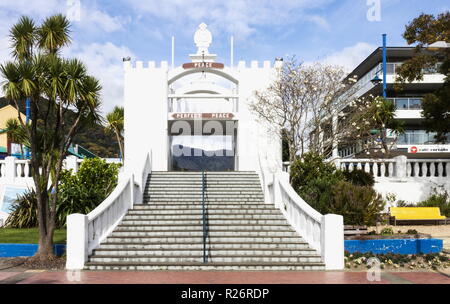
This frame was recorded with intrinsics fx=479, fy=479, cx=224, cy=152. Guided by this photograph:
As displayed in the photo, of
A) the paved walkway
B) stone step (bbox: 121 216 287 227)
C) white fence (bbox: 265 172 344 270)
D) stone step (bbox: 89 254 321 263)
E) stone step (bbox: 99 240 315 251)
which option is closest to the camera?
the paved walkway

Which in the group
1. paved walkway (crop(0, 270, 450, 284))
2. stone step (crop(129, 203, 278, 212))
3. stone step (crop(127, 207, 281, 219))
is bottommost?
paved walkway (crop(0, 270, 450, 284))

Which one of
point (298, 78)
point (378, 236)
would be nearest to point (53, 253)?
point (378, 236)

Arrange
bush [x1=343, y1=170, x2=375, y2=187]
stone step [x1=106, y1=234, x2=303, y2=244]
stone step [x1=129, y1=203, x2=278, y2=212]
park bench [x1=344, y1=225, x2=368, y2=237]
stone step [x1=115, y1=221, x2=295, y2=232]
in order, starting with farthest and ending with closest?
bush [x1=343, y1=170, x2=375, y2=187]
stone step [x1=129, y1=203, x2=278, y2=212]
park bench [x1=344, y1=225, x2=368, y2=237]
stone step [x1=115, y1=221, x2=295, y2=232]
stone step [x1=106, y1=234, x2=303, y2=244]

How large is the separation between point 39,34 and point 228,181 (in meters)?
8.97

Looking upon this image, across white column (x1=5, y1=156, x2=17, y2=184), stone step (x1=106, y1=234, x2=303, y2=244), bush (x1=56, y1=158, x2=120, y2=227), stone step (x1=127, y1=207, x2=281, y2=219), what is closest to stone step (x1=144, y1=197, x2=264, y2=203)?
stone step (x1=127, y1=207, x2=281, y2=219)

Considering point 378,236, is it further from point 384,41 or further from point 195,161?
point 384,41

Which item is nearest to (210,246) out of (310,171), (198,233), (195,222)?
(198,233)

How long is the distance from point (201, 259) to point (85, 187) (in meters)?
7.34

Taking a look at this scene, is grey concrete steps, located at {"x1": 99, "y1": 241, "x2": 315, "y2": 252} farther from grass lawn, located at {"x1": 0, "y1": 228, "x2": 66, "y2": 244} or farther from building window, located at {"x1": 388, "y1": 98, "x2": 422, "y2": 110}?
building window, located at {"x1": 388, "y1": 98, "x2": 422, "y2": 110}

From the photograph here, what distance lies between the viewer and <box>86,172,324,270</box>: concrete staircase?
37.5ft

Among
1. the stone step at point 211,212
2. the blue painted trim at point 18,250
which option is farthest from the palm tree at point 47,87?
the stone step at point 211,212

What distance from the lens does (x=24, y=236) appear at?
14.9 m

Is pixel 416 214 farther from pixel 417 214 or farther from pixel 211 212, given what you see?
pixel 211 212

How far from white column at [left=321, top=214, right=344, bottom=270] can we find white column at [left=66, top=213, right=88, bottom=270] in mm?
5799
